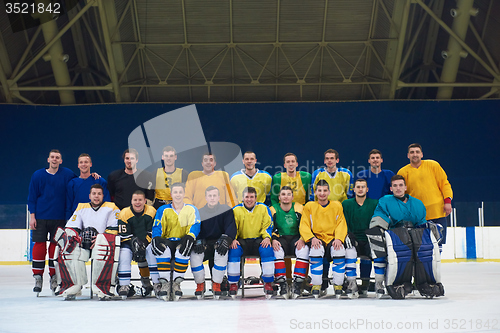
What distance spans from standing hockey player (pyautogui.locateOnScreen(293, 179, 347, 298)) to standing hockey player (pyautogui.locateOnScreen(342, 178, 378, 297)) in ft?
0.69

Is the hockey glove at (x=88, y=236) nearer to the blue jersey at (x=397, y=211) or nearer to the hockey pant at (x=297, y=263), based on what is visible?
the hockey pant at (x=297, y=263)

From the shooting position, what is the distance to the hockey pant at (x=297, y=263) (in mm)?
5105

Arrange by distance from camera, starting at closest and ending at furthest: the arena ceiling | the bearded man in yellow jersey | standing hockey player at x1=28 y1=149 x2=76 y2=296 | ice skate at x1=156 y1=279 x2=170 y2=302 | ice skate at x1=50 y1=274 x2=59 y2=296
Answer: ice skate at x1=156 y1=279 x2=170 y2=302, ice skate at x1=50 y1=274 x2=59 y2=296, the bearded man in yellow jersey, standing hockey player at x1=28 y1=149 x2=76 y2=296, the arena ceiling

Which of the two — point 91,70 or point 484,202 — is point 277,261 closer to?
point 484,202

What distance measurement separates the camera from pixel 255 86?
1337 centimetres

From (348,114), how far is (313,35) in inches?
82.7

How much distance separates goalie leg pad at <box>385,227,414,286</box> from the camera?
4.92m

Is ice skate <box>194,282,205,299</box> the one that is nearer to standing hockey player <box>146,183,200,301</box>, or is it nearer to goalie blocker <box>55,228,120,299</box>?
standing hockey player <box>146,183,200,301</box>

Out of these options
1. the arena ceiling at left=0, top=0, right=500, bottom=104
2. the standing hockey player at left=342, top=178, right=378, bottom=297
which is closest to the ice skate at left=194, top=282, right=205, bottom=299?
the standing hockey player at left=342, top=178, right=378, bottom=297

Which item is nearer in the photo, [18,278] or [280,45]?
[18,278]

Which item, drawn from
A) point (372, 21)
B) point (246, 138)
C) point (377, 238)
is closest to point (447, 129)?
point (372, 21)

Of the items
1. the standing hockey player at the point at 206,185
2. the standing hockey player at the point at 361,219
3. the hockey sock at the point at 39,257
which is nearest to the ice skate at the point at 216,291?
the standing hockey player at the point at 206,185

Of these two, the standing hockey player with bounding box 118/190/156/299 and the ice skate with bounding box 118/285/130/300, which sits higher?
the standing hockey player with bounding box 118/190/156/299

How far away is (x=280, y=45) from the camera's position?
12.2 metres
